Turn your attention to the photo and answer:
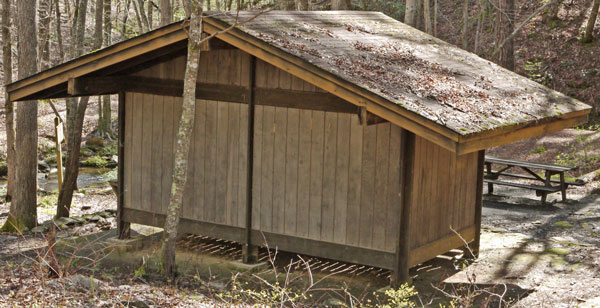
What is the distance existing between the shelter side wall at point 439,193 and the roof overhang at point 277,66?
1.06 m

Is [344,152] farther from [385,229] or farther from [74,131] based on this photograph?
[74,131]

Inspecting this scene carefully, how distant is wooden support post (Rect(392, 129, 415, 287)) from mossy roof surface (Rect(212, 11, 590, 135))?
0.68 meters

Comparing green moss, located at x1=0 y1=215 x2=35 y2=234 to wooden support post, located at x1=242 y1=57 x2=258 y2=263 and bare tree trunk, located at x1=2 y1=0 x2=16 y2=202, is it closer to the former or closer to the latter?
bare tree trunk, located at x1=2 y1=0 x2=16 y2=202

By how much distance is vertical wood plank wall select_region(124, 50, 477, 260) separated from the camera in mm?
8477

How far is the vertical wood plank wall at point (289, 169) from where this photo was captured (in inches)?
334

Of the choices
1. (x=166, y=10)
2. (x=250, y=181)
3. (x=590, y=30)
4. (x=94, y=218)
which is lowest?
(x=94, y=218)

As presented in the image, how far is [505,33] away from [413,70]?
17.8 meters

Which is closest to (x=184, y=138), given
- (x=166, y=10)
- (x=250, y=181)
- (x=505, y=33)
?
(x=250, y=181)

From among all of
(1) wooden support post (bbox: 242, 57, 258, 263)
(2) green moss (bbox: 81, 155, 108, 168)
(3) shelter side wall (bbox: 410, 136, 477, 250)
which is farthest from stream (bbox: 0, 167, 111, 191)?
(3) shelter side wall (bbox: 410, 136, 477, 250)

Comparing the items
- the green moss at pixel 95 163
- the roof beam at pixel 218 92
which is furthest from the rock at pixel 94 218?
the green moss at pixel 95 163

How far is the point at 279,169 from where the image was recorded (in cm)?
912

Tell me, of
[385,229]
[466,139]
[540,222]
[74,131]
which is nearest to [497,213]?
[540,222]

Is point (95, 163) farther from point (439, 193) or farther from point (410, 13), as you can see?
point (439, 193)

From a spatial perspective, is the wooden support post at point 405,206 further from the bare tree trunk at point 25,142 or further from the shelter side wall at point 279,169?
the bare tree trunk at point 25,142
